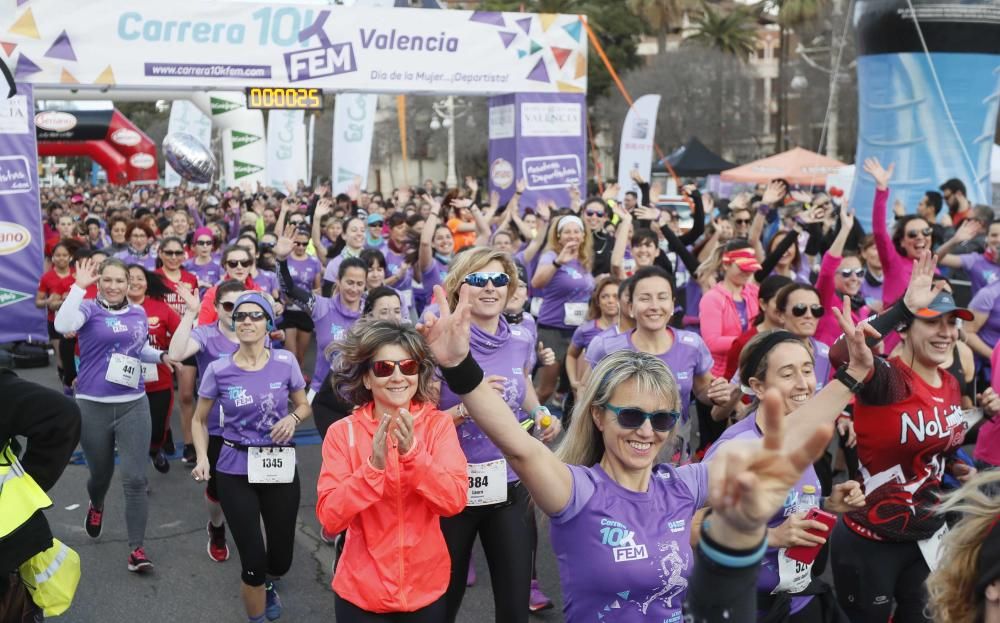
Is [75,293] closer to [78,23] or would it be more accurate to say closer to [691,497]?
[691,497]

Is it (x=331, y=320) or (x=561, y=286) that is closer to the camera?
(x=331, y=320)

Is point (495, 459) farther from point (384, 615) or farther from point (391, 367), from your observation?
point (384, 615)

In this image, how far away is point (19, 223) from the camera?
11789 millimetres

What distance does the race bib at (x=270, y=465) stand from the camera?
4.74 m

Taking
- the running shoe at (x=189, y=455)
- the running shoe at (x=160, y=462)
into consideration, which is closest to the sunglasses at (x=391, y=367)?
the running shoe at (x=160, y=462)

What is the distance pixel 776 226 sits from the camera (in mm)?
12836

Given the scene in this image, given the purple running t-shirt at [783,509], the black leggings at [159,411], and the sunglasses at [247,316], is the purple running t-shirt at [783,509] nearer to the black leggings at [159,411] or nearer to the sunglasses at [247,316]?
the sunglasses at [247,316]

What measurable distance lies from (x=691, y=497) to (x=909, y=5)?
12.7 metres

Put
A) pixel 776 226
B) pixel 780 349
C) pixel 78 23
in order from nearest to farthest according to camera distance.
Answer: pixel 780 349 < pixel 78 23 < pixel 776 226

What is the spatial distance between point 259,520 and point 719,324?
3.15 meters

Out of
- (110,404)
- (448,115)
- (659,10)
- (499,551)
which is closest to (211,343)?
(110,404)

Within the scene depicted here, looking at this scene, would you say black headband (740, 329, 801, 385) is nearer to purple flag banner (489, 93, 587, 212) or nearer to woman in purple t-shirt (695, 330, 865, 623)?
woman in purple t-shirt (695, 330, 865, 623)

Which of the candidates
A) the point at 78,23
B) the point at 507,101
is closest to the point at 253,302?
the point at 78,23

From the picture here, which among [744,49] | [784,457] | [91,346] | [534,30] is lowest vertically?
[91,346]
